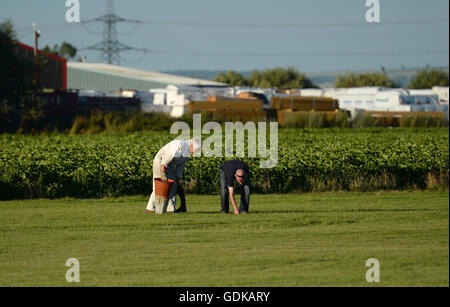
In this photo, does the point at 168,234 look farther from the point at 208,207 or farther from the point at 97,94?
the point at 97,94

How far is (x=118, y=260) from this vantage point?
11242mm

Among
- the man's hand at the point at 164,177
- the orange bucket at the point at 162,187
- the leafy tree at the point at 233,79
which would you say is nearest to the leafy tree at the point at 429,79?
the leafy tree at the point at 233,79

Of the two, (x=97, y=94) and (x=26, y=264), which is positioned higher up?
(x=97, y=94)

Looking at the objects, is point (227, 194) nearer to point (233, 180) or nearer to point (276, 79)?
point (233, 180)

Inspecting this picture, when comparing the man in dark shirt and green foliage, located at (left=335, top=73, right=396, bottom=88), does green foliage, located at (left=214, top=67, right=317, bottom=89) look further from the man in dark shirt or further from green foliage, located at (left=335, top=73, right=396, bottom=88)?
the man in dark shirt

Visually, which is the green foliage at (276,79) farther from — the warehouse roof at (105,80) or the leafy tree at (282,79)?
the warehouse roof at (105,80)

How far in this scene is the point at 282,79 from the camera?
121250mm

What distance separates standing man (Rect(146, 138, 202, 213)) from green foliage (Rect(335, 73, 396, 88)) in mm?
97378

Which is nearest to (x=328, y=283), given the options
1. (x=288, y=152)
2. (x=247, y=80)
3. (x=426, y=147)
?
(x=288, y=152)

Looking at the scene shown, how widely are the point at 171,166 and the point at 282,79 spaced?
107m

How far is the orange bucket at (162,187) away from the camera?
15594mm

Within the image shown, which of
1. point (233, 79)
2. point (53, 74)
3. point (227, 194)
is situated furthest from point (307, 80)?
point (227, 194)

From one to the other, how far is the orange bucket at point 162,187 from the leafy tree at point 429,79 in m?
93.6
